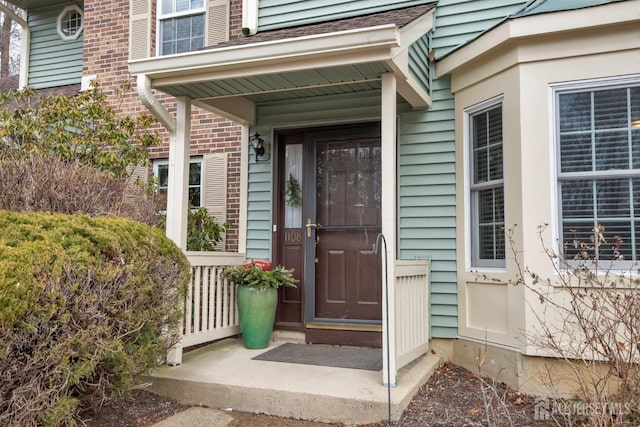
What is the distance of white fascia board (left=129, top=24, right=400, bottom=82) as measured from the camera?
3.39m

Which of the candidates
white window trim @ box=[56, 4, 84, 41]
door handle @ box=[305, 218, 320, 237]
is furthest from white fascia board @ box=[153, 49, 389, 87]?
white window trim @ box=[56, 4, 84, 41]

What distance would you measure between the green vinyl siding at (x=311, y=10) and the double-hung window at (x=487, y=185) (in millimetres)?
1401

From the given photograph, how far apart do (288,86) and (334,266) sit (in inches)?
70.9

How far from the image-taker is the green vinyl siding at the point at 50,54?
27.1 ft

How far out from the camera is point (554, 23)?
3.68m

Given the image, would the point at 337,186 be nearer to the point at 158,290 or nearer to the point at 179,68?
the point at 179,68

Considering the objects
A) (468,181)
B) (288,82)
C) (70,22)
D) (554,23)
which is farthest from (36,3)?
(554,23)

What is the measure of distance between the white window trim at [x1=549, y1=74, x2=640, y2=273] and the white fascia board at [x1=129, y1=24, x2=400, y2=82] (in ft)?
4.47

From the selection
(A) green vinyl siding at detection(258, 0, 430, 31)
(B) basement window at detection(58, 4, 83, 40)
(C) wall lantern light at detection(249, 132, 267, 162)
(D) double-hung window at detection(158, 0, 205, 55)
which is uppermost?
(B) basement window at detection(58, 4, 83, 40)

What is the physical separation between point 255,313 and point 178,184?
136 cm

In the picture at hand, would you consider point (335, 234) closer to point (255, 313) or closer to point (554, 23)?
point (255, 313)

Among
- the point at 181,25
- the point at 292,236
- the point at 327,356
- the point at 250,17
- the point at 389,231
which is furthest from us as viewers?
the point at 181,25

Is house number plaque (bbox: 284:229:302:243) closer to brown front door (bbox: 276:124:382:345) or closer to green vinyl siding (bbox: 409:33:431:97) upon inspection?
brown front door (bbox: 276:124:382:345)

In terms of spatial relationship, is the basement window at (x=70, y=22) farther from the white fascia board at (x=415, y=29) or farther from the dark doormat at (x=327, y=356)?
the dark doormat at (x=327, y=356)
